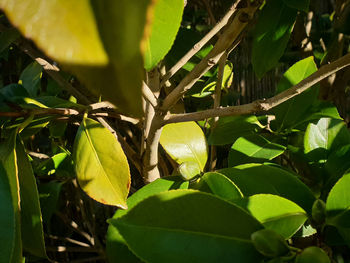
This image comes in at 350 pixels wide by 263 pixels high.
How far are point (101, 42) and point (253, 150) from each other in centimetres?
50

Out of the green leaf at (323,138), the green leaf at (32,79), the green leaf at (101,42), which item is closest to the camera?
the green leaf at (101,42)

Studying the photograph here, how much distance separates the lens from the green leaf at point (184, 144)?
0.60 m

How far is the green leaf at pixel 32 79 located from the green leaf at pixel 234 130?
1.10 ft

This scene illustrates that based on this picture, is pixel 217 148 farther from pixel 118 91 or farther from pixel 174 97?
pixel 118 91

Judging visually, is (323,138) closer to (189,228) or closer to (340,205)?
(340,205)

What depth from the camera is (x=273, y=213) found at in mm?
358

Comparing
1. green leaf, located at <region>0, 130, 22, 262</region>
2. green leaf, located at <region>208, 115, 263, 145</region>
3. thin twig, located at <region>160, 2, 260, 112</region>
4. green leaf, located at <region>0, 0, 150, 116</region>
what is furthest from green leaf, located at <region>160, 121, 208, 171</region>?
green leaf, located at <region>0, 0, 150, 116</region>

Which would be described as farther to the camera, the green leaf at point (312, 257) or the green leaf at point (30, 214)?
the green leaf at point (30, 214)

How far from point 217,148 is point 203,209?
0.60m

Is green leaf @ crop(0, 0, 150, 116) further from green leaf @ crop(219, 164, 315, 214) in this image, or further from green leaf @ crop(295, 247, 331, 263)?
green leaf @ crop(219, 164, 315, 214)

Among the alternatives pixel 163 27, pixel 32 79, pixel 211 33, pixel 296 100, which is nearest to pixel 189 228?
pixel 163 27

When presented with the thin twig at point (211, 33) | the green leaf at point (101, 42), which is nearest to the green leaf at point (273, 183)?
the thin twig at point (211, 33)

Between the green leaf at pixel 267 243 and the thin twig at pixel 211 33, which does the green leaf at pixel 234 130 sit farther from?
the green leaf at pixel 267 243

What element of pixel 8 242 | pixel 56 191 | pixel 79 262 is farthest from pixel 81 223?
pixel 8 242
